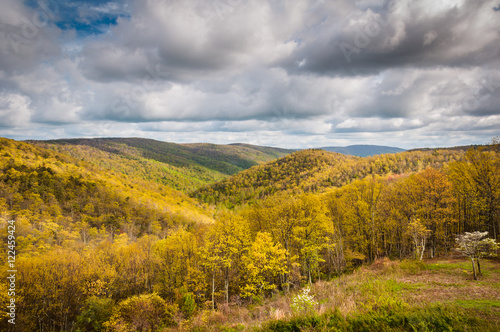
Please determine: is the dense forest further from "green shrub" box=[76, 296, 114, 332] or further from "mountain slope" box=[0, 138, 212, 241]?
"mountain slope" box=[0, 138, 212, 241]

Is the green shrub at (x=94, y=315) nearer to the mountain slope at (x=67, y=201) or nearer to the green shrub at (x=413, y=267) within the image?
the green shrub at (x=413, y=267)

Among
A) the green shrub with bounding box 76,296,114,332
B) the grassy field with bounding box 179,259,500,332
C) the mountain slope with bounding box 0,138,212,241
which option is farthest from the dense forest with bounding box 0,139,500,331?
the mountain slope with bounding box 0,138,212,241

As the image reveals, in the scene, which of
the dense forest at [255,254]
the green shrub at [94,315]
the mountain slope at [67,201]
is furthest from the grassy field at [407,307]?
the mountain slope at [67,201]

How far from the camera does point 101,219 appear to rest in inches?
3898

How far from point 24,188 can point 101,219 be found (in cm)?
3484

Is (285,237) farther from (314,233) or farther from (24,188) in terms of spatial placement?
(24,188)

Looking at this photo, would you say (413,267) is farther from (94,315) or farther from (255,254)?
(94,315)

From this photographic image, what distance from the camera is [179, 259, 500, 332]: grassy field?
9062mm

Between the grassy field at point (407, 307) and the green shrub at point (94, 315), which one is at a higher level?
the grassy field at point (407, 307)

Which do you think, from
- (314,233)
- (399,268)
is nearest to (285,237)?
(314,233)

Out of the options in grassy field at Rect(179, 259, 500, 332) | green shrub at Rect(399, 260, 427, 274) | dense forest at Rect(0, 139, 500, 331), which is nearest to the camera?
grassy field at Rect(179, 259, 500, 332)

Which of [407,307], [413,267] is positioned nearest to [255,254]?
[413,267]

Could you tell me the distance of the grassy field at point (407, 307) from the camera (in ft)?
29.7

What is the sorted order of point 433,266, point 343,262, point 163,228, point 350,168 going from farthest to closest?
1. point 350,168
2. point 163,228
3. point 343,262
4. point 433,266
